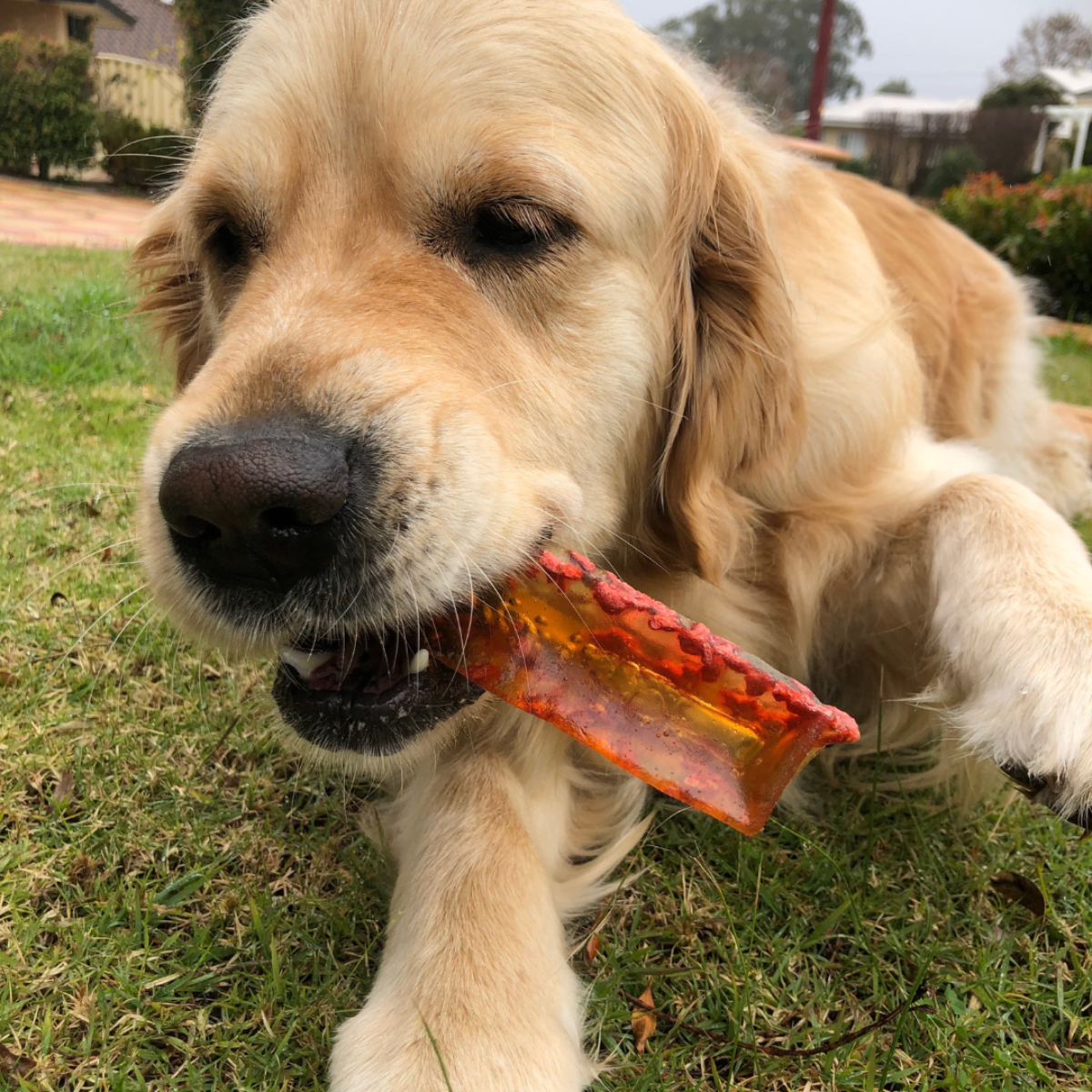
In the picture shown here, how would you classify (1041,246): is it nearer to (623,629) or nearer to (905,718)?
(905,718)

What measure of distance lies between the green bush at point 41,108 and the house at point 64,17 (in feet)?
25.2

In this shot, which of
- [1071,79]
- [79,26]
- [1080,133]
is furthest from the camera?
[1071,79]

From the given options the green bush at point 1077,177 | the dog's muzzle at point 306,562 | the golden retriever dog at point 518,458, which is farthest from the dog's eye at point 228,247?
the green bush at point 1077,177

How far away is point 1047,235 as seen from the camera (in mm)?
10336

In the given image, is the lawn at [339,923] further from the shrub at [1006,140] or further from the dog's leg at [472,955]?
the shrub at [1006,140]

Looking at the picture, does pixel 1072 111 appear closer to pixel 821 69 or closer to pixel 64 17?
pixel 821 69

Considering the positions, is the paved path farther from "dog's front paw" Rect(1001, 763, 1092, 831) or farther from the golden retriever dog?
"dog's front paw" Rect(1001, 763, 1092, 831)

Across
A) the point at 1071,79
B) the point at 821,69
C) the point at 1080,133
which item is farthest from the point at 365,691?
the point at 1071,79

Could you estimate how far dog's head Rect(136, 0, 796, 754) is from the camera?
1.54 metres

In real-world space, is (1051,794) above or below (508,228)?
below

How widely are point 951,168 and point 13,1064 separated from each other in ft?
82.1

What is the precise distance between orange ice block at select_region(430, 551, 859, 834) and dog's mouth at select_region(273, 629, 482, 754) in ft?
0.20

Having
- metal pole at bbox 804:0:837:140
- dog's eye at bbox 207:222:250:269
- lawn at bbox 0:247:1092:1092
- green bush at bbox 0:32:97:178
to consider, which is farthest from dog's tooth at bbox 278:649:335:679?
green bush at bbox 0:32:97:178

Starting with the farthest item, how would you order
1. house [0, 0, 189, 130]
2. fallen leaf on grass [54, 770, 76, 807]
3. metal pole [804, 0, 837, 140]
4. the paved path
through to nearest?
house [0, 0, 189, 130] → metal pole [804, 0, 837, 140] → the paved path → fallen leaf on grass [54, 770, 76, 807]
